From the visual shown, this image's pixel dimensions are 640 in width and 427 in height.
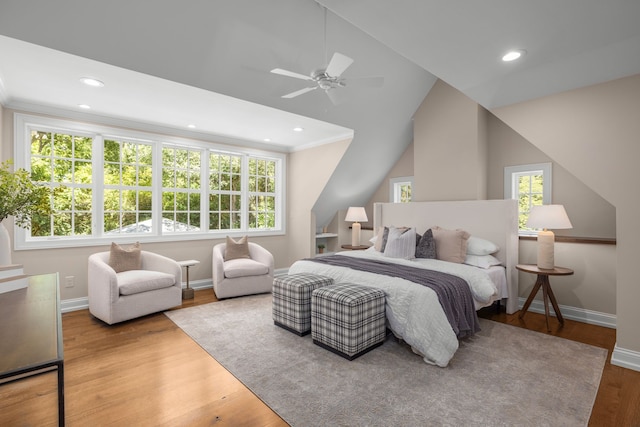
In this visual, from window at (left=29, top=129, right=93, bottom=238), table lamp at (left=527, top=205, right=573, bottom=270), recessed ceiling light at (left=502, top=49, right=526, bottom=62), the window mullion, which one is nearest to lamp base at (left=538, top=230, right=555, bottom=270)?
table lamp at (left=527, top=205, right=573, bottom=270)

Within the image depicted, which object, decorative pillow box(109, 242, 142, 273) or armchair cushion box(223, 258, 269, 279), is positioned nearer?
decorative pillow box(109, 242, 142, 273)

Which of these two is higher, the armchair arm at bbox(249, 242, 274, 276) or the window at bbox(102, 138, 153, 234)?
the window at bbox(102, 138, 153, 234)

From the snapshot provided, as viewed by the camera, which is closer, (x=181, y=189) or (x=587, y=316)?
(x=587, y=316)

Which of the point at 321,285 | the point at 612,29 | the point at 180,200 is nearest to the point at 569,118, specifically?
the point at 612,29

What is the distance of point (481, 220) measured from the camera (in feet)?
13.9

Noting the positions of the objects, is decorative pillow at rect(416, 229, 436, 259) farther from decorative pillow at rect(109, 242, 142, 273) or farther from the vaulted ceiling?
decorative pillow at rect(109, 242, 142, 273)

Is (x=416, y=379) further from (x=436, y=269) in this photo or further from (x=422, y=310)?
(x=436, y=269)

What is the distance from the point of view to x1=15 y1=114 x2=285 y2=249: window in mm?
3984

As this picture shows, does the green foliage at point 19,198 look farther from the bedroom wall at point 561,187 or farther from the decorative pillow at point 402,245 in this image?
the bedroom wall at point 561,187

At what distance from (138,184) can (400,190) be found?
4.41 meters

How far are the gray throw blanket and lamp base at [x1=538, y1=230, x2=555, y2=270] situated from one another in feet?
3.59

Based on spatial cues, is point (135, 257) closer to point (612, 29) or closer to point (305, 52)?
point (305, 52)

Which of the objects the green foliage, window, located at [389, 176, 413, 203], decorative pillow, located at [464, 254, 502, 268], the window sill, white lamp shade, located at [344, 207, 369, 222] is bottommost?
decorative pillow, located at [464, 254, 502, 268]

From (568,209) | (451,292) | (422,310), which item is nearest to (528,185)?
(568,209)
